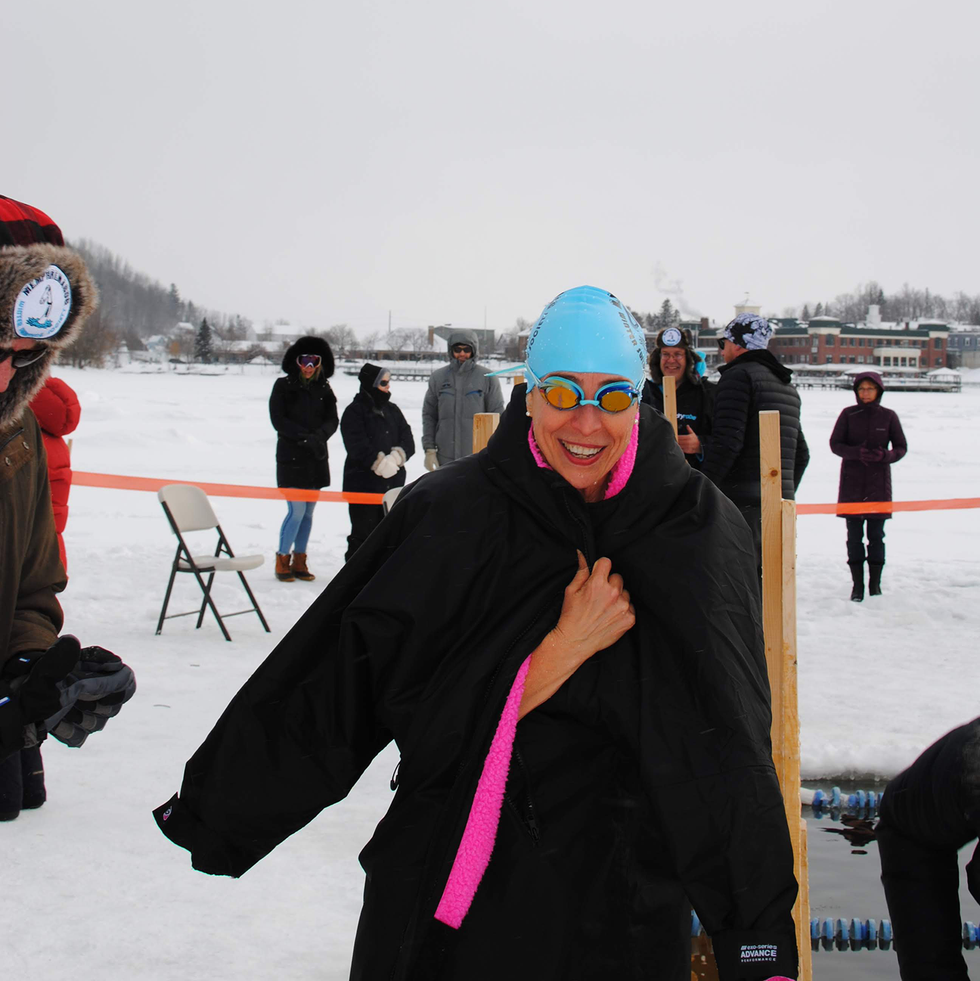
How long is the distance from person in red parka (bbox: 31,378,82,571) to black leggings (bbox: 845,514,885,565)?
20.1 ft

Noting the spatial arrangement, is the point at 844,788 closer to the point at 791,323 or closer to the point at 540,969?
the point at 540,969

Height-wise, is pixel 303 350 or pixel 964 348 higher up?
pixel 964 348

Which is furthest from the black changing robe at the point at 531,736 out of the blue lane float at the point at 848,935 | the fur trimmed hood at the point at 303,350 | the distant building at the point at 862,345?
the distant building at the point at 862,345

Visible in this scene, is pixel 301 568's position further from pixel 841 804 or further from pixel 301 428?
pixel 841 804

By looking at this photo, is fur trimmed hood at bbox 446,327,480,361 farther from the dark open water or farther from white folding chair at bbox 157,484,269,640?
the dark open water

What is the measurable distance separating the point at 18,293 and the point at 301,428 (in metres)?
6.67

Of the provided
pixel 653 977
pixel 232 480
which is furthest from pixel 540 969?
pixel 232 480

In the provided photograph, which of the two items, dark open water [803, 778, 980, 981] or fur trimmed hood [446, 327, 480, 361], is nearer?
dark open water [803, 778, 980, 981]

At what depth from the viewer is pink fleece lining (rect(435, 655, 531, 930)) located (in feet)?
5.32

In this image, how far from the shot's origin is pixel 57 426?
458 centimetres

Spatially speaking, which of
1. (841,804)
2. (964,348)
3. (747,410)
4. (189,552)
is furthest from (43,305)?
(964,348)

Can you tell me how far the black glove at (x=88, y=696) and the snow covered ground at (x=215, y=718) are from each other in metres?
1.16

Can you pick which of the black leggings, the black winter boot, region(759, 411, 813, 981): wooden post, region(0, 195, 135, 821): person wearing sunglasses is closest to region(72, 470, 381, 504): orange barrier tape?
the black leggings

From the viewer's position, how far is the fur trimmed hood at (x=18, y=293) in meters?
2.05
